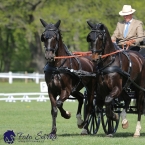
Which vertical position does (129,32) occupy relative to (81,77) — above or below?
above

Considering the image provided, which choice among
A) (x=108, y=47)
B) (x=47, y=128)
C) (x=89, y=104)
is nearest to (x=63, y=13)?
(x=47, y=128)

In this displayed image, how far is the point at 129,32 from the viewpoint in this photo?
13.8 meters

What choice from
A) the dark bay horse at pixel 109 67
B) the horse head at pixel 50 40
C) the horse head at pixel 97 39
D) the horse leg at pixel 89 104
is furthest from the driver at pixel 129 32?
the horse head at pixel 50 40

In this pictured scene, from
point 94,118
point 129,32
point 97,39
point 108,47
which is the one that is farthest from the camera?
point 94,118

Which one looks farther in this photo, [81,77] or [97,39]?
[81,77]

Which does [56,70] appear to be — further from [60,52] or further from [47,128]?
[47,128]

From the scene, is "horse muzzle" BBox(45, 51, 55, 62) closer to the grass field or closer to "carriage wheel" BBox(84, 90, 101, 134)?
the grass field

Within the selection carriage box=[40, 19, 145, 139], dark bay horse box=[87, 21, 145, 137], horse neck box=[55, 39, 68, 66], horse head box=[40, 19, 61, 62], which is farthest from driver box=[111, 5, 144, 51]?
horse head box=[40, 19, 61, 62]

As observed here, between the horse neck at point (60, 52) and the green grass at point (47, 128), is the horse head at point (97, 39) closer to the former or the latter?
the horse neck at point (60, 52)

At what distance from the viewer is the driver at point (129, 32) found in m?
13.6

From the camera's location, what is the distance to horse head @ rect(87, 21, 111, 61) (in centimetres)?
1216

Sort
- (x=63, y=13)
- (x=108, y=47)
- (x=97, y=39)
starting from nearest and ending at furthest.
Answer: (x=97, y=39) < (x=108, y=47) < (x=63, y=13)

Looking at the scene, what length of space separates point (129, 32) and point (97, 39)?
175cm

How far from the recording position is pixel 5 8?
4231cm
